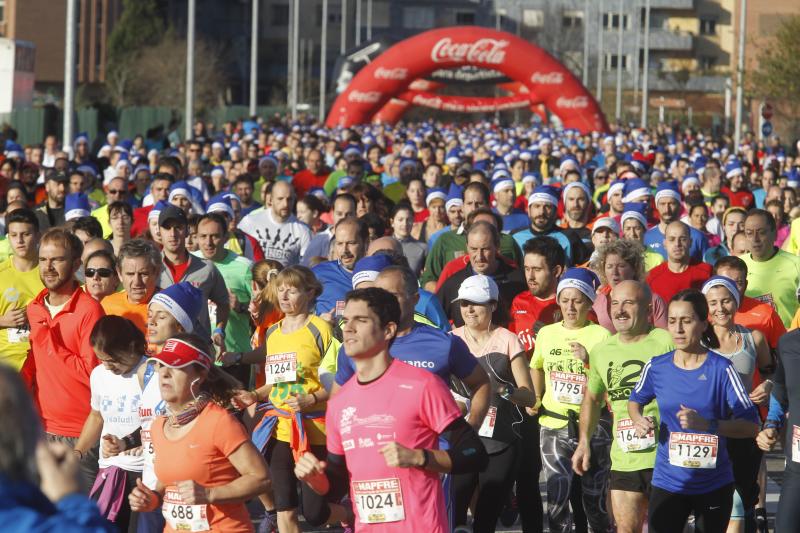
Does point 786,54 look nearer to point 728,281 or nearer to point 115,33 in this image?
point 728,281

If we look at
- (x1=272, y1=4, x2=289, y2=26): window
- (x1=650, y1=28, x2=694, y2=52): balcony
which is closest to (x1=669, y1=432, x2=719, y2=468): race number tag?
(x1=650, y1=28, x2=694, y2=52): balcony

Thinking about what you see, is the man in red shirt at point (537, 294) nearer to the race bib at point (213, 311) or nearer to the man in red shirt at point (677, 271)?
the man in red shirt at point (677, 271)

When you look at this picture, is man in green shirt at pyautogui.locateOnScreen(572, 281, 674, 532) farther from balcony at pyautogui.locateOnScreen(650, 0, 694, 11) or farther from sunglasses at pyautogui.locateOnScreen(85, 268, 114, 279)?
balcony at pyautogui.locateOnScreen(650, 0, 694, 11)

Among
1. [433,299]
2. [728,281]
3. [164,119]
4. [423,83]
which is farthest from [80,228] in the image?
[423,83]

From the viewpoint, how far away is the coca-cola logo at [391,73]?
51.0m

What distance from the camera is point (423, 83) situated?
62531mm

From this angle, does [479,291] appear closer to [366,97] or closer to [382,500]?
[382,500]

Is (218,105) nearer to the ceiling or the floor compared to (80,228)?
nearer to the ceiling

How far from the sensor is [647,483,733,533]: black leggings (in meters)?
7.50

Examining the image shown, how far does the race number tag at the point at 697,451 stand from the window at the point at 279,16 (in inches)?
4651

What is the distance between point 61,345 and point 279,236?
5.06m

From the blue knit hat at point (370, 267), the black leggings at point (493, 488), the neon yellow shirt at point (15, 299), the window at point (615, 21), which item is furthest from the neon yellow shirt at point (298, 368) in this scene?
the window at point (615, 21)

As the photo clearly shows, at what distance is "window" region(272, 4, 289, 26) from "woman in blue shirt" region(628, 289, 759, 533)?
387 feet

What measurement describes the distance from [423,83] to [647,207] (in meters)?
48.2
